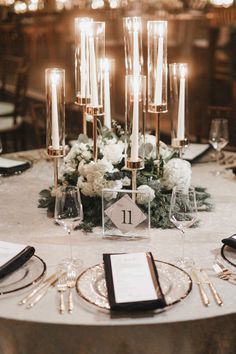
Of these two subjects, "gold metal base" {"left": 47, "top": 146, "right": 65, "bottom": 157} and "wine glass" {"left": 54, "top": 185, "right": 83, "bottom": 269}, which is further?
"gold metal base" {"left": 47, "top": 146, "right": 65, "bottom": 157}

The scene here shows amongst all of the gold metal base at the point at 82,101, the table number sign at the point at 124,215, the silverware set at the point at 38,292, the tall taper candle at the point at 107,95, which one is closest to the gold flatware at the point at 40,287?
the silverware set at the point at 38,292

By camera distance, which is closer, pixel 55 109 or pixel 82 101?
pixel 55 109

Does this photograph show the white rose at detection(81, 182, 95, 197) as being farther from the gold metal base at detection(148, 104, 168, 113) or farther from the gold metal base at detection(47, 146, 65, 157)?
the gold metal base at detection(148, 104, 168, 113)

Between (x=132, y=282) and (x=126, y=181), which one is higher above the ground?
(x=126, y=181)

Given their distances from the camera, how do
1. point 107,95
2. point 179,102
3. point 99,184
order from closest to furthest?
point 99,184
point 179,102
point 107,95

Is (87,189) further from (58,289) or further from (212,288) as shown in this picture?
(212,288)

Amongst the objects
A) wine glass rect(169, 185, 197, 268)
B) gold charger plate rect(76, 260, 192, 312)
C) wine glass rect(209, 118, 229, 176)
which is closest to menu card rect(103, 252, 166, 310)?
gold charger plate rect(76, 260, 192, 312)

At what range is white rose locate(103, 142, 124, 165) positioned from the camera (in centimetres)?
200

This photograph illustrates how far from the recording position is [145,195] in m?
1.83

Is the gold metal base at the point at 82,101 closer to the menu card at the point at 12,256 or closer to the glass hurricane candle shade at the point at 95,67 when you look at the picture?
the glass hurricane candle shade at the point at 95,67

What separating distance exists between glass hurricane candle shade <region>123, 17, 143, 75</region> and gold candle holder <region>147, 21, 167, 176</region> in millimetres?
46

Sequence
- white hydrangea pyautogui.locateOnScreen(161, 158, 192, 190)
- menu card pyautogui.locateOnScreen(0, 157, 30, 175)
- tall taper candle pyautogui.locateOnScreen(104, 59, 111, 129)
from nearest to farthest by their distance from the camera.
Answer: white hydrangea pyautogui.locateOnScreen(161, 158, 192, 190), tall taper candle pyautogui.locateOnScreen(104, 59, 111, 129), menu card pyautogui.locateOnScreen(0, 157, 30, 175)

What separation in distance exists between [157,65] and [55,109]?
0.39m

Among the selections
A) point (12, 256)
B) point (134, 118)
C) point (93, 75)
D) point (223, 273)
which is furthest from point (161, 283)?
point (93, 75)
